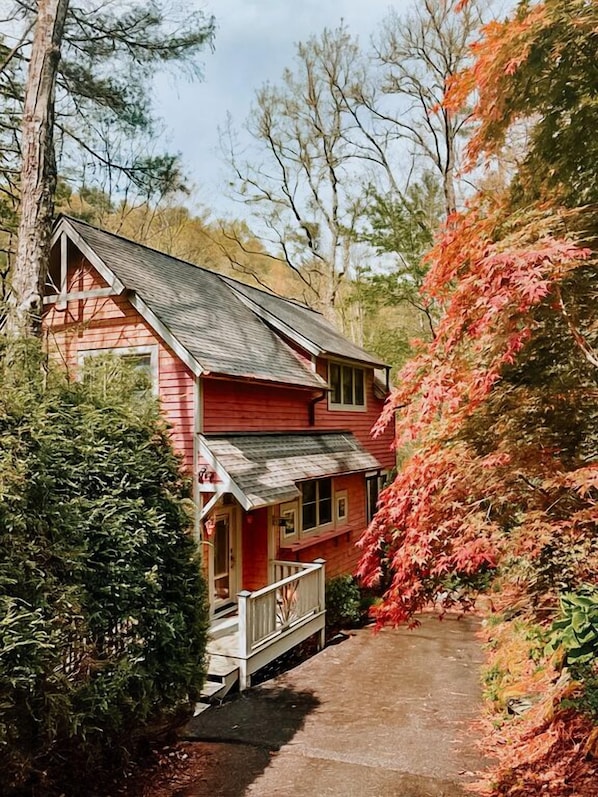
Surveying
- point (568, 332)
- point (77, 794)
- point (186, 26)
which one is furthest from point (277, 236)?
point (77, 794)

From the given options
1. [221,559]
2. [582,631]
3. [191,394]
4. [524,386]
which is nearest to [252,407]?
[191,394]

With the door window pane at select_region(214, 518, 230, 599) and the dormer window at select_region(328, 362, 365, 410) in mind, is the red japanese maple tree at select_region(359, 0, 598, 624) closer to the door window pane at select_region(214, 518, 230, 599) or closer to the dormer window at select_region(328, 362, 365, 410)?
the door window pane at select_region(214, 518, 230, 599)

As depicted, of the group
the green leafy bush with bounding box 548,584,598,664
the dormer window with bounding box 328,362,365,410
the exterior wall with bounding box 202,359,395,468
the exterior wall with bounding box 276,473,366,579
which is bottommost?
the exterior wall with bounding box 276,473,366,579

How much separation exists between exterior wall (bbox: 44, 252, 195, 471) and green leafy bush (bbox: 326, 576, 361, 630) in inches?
221

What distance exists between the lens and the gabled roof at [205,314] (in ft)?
32.5

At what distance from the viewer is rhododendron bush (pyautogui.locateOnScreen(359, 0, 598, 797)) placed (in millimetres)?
4793

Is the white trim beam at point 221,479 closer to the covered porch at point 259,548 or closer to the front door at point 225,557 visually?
the covered porch at point 259,548

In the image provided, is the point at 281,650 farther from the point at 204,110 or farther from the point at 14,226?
the point at 204,110

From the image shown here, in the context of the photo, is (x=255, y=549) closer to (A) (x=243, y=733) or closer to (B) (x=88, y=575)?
(A) (x=243, y=733)

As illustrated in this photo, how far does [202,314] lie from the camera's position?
11516 millimetres

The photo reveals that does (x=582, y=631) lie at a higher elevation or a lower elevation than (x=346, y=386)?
lower

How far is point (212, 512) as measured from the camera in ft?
32.3

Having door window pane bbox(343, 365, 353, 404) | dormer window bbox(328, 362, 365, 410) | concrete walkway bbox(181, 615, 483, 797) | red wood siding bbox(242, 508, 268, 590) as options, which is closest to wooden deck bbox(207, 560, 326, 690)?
red wood siding bbox(242, 508, 268, 590)

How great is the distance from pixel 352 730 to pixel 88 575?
13.6 feet
